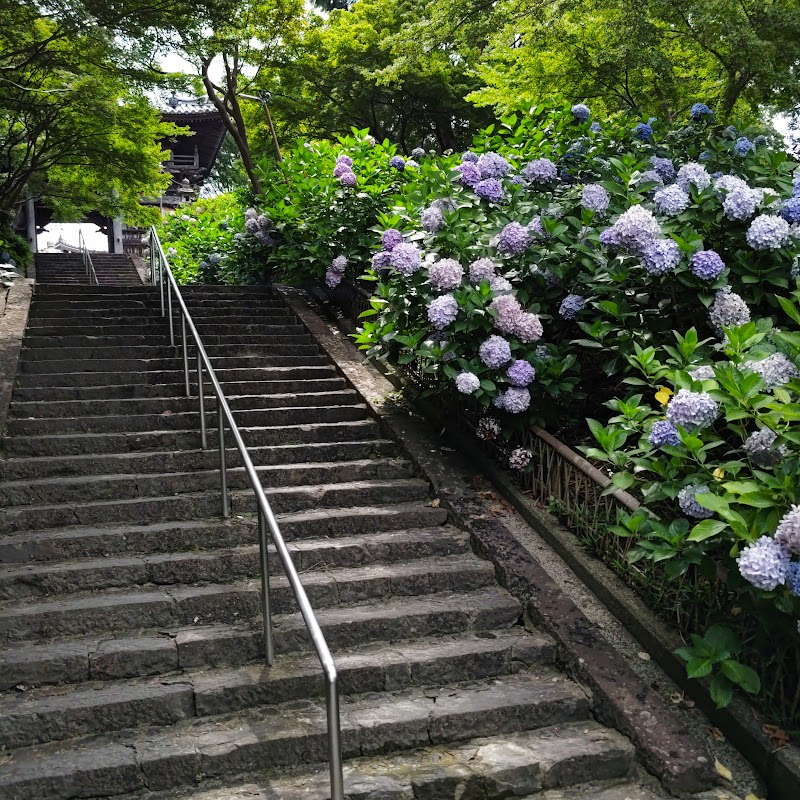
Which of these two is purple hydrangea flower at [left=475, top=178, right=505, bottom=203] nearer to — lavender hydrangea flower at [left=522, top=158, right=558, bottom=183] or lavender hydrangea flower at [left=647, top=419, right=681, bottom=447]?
lavender hydrangea flower at [left=522, top=158, right=558, bottom=183]

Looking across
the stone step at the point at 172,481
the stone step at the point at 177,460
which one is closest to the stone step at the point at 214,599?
the stone step at the point at 172,481

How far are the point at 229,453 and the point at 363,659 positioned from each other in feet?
6.53

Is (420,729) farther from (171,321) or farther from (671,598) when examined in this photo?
(171,321)

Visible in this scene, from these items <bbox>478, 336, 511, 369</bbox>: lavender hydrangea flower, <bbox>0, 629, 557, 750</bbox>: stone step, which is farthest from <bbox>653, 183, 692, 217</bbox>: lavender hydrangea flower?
<bbox>0, 629, 557, 750</bbox>: stone step

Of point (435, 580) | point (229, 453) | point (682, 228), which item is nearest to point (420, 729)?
point (435, 580)

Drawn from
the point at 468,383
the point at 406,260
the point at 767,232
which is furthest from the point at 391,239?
the point at 767,232

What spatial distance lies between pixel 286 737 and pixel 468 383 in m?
2.27

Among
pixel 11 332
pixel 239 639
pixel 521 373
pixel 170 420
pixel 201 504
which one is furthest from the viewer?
pixel 11 332

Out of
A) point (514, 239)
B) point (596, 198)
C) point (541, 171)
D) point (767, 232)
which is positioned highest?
point (541, 171)

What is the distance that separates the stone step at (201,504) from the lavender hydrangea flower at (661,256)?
197 centimetres

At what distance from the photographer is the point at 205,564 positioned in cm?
397

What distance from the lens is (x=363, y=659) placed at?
11.7 feet

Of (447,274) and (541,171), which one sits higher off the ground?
(541,171)

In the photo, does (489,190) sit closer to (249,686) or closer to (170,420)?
(170,420)
